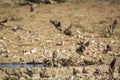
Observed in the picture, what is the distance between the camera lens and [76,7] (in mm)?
30344

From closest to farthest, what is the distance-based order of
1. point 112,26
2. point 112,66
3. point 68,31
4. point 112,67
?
point 112,67
point 112,66
point 68,31
point 112,26

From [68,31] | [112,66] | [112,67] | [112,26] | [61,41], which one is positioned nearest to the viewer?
[112,67]

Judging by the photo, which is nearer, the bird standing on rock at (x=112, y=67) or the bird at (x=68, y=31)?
the bird standing on rock at (x=112, y=67)

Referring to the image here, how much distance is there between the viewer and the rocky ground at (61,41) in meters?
17.4

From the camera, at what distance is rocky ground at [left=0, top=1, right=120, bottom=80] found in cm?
1742

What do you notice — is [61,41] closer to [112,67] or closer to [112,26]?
[112,26]

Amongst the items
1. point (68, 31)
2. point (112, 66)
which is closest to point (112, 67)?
point (112, 66)

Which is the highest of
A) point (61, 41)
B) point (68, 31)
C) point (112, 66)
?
point (112, 66)

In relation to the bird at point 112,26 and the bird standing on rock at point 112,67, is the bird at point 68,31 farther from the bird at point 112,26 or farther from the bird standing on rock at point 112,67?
the bird standing on rock at point 112,67

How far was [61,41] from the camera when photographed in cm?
2264

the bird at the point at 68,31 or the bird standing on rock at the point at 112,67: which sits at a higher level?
the bird standing on rock at the point at 112,67

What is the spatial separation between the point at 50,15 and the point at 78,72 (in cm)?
1085

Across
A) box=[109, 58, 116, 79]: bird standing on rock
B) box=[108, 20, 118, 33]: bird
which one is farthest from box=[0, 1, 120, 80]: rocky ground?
box=[108, 20, 118, 33]: bird

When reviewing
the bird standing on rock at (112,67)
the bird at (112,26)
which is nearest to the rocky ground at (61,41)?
the bird standing on rock at (112,67)
